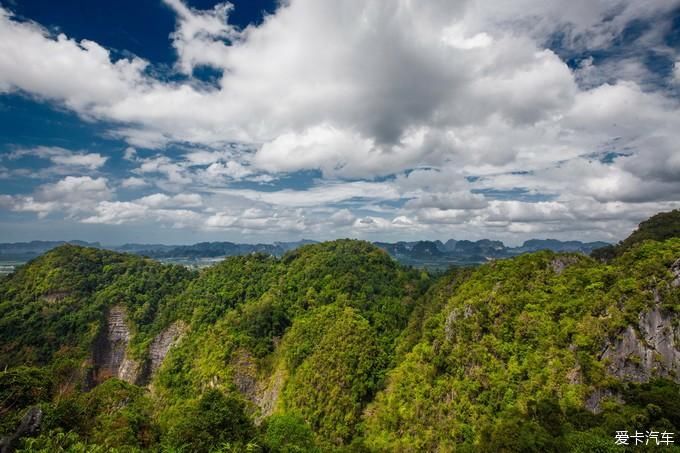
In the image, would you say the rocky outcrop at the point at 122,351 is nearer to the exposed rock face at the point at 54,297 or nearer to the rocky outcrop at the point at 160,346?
the rocky outcrop at the point at 160,346

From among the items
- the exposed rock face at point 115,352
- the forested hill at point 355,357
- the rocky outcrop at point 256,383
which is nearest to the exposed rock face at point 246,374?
the rocky outcrop at point 256,383

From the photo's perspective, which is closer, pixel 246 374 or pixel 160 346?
pixel 246 374

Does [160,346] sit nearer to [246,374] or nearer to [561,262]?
[246,374]

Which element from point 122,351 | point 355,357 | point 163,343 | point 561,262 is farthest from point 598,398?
point 122,351

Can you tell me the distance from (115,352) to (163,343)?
15.0m

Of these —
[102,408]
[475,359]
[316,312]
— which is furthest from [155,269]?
[475,359]

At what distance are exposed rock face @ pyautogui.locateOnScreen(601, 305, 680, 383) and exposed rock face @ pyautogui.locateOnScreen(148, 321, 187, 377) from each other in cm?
6674

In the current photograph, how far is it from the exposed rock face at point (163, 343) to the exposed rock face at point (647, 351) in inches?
2628

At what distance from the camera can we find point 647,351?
24.8 meters

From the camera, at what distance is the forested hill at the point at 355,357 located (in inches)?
973

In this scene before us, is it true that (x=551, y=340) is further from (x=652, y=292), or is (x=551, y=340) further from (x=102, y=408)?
(x=102, y=408)

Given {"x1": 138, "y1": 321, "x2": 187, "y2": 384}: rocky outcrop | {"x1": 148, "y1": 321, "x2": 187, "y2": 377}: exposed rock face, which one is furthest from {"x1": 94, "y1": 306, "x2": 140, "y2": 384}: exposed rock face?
{"x1": 148, "y1": 321, "x2": 187, "y2": 377}: exposed rock face

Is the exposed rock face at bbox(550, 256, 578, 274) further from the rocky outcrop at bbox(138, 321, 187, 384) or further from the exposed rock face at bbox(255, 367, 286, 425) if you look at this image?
the rocky outcrop at bbox(138, 321, 187, 384)

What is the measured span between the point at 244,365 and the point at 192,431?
28.7 meters
